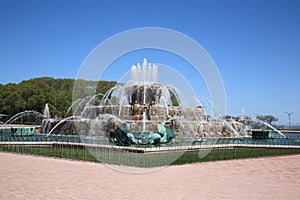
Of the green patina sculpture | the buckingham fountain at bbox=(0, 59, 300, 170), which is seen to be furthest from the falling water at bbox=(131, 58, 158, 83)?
the green patina sculpture

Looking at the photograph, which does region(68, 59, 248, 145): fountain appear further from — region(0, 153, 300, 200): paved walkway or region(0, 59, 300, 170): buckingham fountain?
region(0, 153, 300, 200): paved walkway

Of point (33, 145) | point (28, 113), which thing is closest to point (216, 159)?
point (33, 145)

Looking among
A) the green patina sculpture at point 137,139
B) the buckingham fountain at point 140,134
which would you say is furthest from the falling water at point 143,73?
the green patina sculpture at point 137,139

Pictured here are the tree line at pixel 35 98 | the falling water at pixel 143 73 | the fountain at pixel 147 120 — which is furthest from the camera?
the tree line at pixel 35 98

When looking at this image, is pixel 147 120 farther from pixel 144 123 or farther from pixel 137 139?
pixel 137 139

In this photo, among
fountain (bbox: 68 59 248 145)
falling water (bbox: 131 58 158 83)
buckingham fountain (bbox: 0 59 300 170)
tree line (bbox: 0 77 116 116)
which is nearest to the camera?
buckingham fountain (bbox: 0 59 300 170)

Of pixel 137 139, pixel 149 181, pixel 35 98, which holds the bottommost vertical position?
pixel 149 181

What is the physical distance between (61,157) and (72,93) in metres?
49.1

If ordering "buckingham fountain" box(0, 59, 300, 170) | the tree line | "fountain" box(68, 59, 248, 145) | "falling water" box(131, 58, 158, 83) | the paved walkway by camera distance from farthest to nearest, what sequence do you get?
the tree line → "falling water" box(131, 58, 158, 83) → "fountain" box(68, 59, 248, 145) → "buckingham fountain" box(0, 59, 300, 170) → the paved walkway

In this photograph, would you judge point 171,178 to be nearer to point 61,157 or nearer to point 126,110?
point 61,157

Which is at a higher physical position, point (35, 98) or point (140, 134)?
point (35, 98)

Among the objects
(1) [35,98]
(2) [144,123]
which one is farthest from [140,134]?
(1) [35,98]

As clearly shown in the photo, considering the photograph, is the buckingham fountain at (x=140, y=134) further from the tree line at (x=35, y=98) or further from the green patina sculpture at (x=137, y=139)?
the tree line at (x=35, y=98)

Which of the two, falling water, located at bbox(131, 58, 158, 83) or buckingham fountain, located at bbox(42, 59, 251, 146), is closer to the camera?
buckingham fountain, located at bbox(42, 59, 251, 146)
